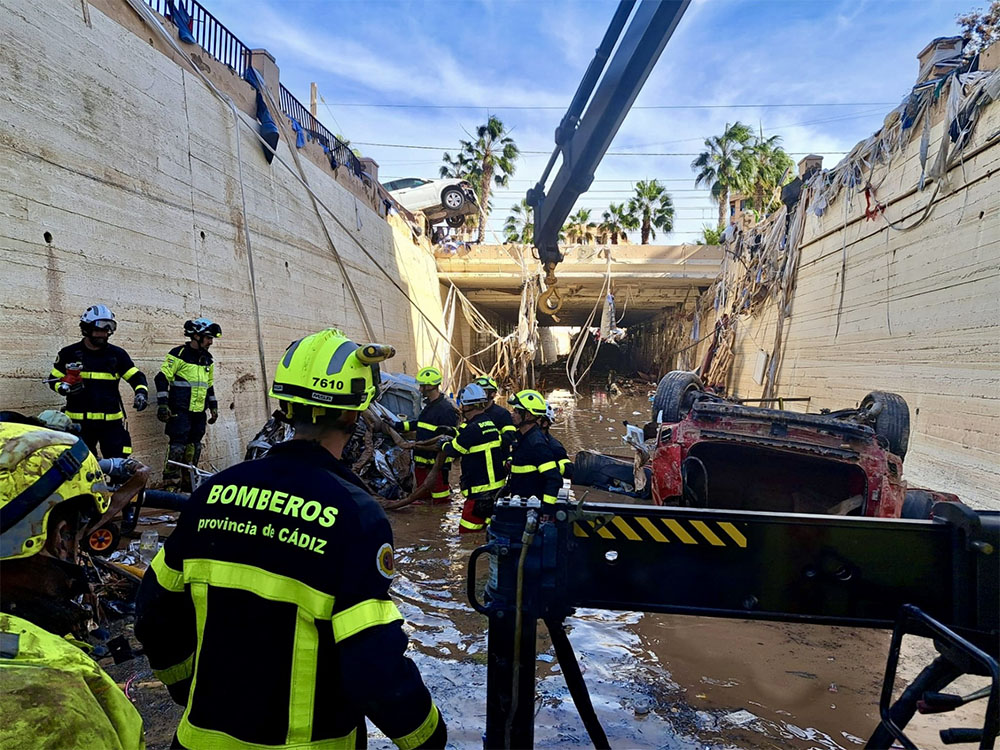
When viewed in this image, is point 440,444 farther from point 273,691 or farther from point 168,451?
point 273,691

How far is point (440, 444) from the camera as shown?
6.95 m

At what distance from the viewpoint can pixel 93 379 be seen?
5.22m

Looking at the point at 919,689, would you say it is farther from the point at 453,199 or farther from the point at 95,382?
the point at 453,199

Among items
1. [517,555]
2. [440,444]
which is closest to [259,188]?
[440,444]

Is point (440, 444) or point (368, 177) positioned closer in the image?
point (440, 444)

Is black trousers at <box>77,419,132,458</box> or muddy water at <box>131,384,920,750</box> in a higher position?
black trousers at <box>77,419,132,458</box>

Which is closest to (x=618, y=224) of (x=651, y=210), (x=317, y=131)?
(x=651, y=210)

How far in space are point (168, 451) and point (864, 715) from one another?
6.72 m

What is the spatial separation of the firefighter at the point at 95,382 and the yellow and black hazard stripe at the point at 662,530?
5.19 metres

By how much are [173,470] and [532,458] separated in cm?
421

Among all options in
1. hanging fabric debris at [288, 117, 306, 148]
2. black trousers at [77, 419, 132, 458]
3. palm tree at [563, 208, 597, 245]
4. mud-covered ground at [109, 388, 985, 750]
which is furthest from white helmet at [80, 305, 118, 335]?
Result: palm tree at [563, 208, 597, 245]

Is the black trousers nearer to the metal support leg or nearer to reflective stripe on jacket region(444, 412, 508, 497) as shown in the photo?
reflective stripe on jacket region(444, 412, 508, 497)

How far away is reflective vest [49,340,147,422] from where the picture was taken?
16.8ft

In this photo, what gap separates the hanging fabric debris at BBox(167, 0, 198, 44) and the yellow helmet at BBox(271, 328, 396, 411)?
8.22 m
